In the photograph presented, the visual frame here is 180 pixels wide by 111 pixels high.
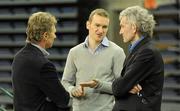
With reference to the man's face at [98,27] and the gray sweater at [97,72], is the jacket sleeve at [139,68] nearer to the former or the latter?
the gray sweater at [97,72]

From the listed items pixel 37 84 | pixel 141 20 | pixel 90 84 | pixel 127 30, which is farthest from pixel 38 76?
pixel 141 20

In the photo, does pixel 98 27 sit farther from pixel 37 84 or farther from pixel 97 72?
pixel 37 84

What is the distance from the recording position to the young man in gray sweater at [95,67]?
4582 mm

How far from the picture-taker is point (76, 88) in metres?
4.54

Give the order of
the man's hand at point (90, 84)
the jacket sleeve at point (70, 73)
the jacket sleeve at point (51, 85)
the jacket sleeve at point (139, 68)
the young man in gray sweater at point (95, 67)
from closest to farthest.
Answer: the jacket sleeve at point (51, 85), the jacket sleeve at point (139, 68), the man's hand at point (90, 84), the young man in gray sweater at point (95, 67), the jacket sleeve at point (70, 73)

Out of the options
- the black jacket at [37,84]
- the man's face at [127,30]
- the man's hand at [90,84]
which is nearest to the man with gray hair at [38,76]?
the black jacket at [37,84]

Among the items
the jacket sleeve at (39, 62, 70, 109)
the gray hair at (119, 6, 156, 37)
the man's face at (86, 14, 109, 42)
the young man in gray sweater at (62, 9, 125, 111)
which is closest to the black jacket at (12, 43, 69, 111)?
the jacket sleeve at (39, 62, 70, 109)

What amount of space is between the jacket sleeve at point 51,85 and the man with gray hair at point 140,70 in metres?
0.45

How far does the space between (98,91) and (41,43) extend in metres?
0.79

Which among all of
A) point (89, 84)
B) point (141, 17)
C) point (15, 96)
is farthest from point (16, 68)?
point (141, 17)

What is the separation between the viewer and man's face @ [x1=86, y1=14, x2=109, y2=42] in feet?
15.2

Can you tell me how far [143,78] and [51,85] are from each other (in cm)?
67

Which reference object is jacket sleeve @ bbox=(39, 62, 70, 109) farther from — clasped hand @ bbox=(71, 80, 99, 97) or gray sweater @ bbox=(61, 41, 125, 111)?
gray sweater @ bbox=(61, 41, 125, 111)

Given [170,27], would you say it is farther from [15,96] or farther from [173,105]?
[15,96]
